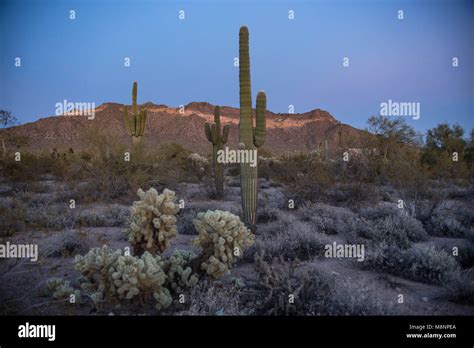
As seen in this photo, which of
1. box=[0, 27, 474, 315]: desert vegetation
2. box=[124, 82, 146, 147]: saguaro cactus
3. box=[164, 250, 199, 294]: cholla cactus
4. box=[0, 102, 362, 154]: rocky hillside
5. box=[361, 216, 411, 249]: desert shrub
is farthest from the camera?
box=[0, 102, 362, 154]: rocky hillside

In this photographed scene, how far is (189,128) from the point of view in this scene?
42.2m

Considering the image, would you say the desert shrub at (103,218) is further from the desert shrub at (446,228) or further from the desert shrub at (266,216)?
the desert shrub at (446,228)

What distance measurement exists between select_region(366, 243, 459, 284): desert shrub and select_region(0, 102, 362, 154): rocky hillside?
3011 cm

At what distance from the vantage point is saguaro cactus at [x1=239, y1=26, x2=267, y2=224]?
830 cm

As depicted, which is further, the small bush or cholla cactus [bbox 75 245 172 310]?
the small bush

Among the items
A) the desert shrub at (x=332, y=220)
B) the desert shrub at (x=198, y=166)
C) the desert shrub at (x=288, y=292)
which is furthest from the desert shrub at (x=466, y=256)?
the desert shrub at (x=198, y=166)

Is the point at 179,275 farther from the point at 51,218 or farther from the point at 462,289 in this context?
the point at 51,218

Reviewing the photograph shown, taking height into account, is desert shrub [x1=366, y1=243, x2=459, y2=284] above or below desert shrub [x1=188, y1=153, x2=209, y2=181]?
below

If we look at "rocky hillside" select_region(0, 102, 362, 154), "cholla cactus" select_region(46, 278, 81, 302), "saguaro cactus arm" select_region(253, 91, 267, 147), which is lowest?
"cholla cactus" select_region(46, 278, 81, 302)

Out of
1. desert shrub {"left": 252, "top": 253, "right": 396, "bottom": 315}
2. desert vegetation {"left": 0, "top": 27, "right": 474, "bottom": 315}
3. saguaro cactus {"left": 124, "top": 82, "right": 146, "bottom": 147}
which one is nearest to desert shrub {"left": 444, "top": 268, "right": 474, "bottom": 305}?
desert vegetation {"left": 0, "top": 27, "right": 474, "bottom": 315}

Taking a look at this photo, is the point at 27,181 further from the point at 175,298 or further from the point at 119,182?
the point at 175,298

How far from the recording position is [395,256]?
6.14 meters

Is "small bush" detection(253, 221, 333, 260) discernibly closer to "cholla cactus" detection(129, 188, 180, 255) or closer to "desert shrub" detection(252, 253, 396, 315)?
"desert shrub" detection(252, 253, 396, 315)
